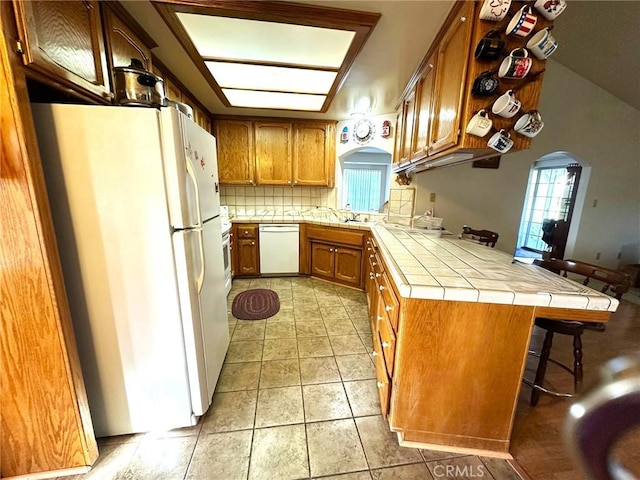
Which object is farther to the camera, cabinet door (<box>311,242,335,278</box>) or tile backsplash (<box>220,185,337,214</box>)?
tile backsplash (<box>220,185,337,214</box>)

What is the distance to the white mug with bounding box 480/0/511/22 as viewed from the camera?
3.70ft

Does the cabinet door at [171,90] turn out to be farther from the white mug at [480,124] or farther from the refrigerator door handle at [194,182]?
the white mug at [480,124]

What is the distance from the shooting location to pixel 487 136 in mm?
1310

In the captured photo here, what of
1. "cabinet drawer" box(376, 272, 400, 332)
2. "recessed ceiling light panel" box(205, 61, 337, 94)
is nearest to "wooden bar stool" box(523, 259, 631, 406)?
"cabinet drawer" box(376, 272, 400, 332)

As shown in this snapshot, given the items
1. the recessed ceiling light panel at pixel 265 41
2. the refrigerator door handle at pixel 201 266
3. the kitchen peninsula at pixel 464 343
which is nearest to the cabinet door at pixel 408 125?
the recessed ceiling light panel at pixel 265 41

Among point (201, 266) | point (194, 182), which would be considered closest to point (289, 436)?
point (201, 266)

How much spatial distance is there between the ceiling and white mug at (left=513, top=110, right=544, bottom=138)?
727 millimetres

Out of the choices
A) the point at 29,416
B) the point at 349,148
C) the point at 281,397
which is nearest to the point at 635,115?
the point at 349,148

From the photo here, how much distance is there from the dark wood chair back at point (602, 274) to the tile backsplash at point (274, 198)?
8.72 feet

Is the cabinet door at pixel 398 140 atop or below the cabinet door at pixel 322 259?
atop

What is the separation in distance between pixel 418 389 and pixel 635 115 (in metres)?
4.63

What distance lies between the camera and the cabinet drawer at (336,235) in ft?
10.2

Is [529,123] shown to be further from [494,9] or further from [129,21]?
[129,21]

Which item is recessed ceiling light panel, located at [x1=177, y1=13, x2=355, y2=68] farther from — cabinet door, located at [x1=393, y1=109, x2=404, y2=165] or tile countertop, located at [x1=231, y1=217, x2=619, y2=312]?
tile countertop, located at [x1=231, y1=217, x2=619, y2=312]
